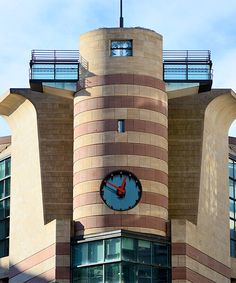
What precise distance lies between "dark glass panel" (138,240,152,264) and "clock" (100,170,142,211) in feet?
9.20

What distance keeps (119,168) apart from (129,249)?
5.99m

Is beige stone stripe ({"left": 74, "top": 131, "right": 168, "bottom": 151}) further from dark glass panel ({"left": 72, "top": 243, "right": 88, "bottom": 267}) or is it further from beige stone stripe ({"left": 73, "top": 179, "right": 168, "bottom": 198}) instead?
dark glass panel ({"left": 72, "top": 243, "right": 88, "bottom": 267})

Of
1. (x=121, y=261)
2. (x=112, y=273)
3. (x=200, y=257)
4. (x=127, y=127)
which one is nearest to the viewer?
(x=121, y=261)

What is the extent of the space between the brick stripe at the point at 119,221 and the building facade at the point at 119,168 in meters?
0.07

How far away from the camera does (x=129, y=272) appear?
94.6m

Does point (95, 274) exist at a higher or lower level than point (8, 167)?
lower

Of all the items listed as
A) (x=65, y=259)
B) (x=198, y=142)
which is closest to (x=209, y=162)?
(x=198, y=142)

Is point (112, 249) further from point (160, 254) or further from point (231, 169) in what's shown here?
point (231, 169)

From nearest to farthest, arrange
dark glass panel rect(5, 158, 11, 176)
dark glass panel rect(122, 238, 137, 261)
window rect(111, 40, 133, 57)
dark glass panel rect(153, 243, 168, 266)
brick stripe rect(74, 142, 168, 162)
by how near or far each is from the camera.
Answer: dark glass panel rect(122, 238, 137, 261), dark glass panel rect(153, 243, 168, 266), brick stripe rect(74, 142, 168, 162), window rect(111, 40, 133, 57), dark glass panel rect(5, 158, 11, 176)

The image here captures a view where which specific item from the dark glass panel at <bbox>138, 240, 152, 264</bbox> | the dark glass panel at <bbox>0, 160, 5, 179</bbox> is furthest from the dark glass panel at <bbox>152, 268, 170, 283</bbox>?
the dark glass panel at <bbox>0, 160, 5, 179</bbox>

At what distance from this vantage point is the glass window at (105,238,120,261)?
94.9m

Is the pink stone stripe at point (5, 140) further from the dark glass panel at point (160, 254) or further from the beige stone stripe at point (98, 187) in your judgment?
the dark glass panel at point (160, 254)

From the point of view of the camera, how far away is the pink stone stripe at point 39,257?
96.5 m

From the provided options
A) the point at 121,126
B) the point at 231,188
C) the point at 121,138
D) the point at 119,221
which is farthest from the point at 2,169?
the point at 119,221
